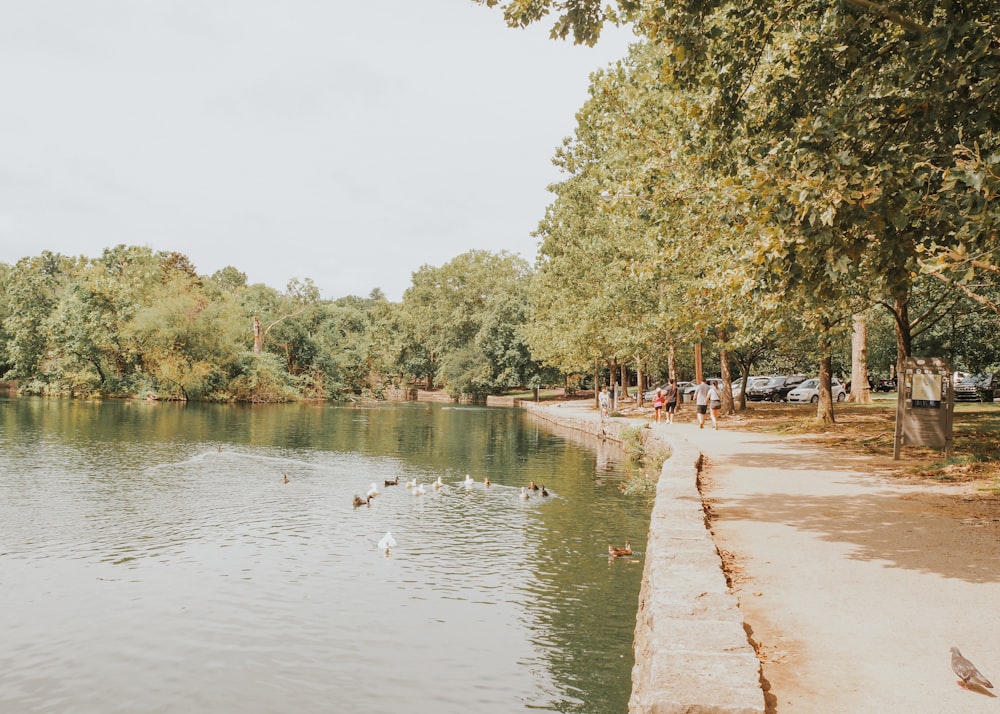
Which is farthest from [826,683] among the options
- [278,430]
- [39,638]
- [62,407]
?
[62,407]

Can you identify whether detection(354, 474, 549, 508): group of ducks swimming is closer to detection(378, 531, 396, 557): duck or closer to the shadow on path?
detection(378, 531, 396, 557): duck

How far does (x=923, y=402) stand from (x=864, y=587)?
35.9ft

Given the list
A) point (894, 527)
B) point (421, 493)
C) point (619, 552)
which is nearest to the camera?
point (894, 527)

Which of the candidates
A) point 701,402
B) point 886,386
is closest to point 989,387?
point 886,386

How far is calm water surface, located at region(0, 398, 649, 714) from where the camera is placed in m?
7.82

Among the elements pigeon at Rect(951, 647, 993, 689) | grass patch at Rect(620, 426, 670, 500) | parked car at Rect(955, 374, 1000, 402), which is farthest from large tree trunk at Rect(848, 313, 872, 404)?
pigeon at Rect(951, 647, 993, 689)

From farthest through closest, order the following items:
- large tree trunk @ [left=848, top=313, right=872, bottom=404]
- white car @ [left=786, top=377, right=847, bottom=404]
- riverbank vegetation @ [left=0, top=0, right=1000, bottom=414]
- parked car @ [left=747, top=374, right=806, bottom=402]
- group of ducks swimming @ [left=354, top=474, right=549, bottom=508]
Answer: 1. parked car @ [left=747, top=374, right=806, bottom=402]
2. white car @ [left=786, top=377, right=847, bottom=404]
3. large tree trunk @ [left=848, top=313, right=872, bottom=404]
4. group of ducks swimming @ [left=354, top=474, right=549, bottom=508]
5. riverbank vegetation @ [left=0, top=0, right=1000, bottom=414]

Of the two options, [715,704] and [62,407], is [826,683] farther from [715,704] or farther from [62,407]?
[62,407]

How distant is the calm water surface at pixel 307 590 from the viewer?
782 centimetres

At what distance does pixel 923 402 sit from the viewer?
15.9 m

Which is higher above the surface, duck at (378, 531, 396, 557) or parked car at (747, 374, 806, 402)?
parked car at (747, 374, 806, 402)

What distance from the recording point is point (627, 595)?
10352 mm

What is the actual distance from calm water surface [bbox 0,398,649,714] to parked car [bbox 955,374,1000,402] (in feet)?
104

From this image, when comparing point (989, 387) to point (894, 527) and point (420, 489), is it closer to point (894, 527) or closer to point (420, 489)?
point (420, 489)
